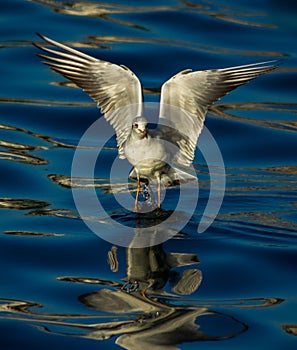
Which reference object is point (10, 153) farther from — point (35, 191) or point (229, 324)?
point (229, 324)

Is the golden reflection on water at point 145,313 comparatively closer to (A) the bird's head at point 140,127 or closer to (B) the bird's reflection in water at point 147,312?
(B) the bird's reflection in water at point 147,312

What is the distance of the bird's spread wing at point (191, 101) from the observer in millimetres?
10945

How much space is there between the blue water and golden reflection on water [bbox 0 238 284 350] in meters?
0.02

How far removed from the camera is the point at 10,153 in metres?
13.5

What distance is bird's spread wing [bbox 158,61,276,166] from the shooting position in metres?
10.9

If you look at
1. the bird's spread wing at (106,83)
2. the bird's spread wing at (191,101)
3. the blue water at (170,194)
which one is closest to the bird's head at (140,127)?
the bird's spread wing at (106,83)

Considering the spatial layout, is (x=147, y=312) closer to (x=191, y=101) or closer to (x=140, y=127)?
(x=140, y=127)

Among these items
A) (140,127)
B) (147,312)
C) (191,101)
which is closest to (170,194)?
(191,101)

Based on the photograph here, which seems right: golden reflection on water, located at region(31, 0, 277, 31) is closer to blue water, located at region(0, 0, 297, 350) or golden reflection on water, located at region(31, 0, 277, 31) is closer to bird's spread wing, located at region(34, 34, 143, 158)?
blue water, located at region(0, 0, 297, 350)

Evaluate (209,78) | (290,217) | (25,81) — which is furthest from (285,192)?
→ (25,81)

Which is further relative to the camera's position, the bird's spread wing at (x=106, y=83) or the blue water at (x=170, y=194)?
the bird's spread wing at (x=106, y=83)

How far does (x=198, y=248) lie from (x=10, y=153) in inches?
156

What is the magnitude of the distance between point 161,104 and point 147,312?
2861 mm

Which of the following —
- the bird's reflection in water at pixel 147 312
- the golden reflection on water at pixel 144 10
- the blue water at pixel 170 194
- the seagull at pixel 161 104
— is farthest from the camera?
the golden reflection on water at pixel 144 10
